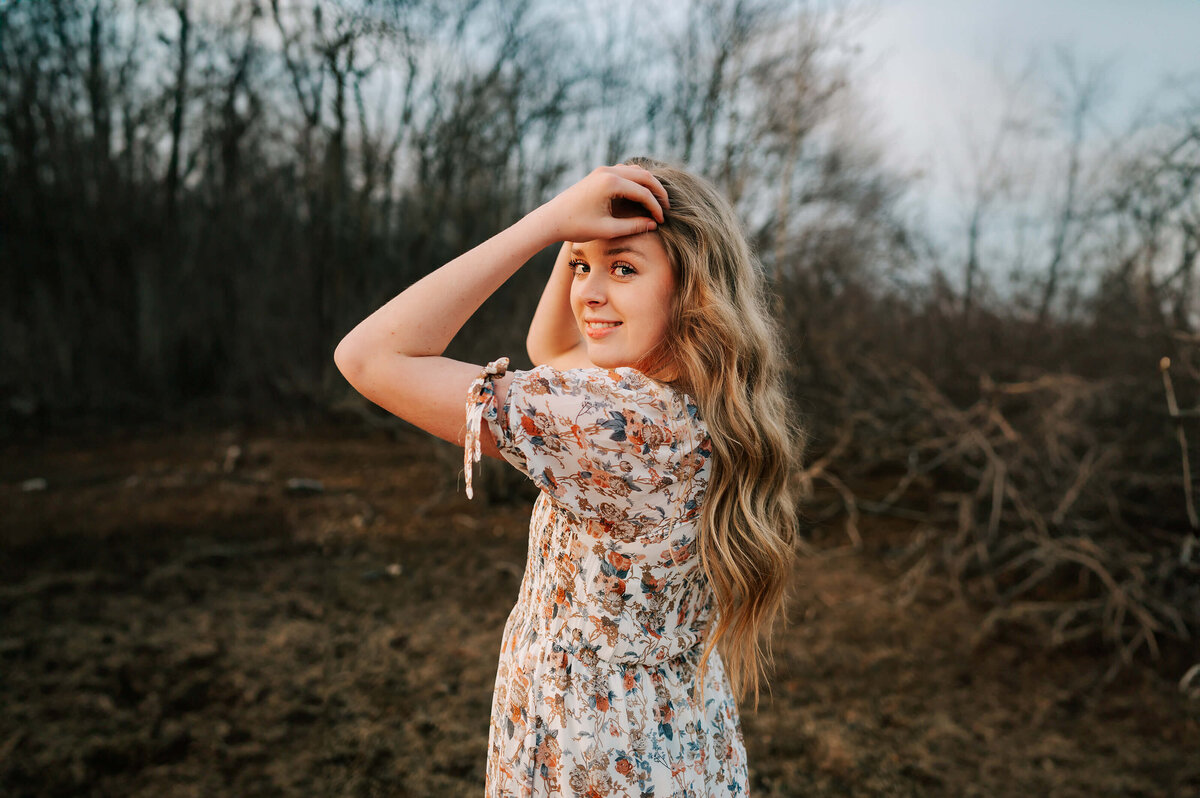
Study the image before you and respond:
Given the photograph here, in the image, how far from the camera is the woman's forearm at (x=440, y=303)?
1.07 m

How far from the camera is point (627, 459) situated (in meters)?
1.10

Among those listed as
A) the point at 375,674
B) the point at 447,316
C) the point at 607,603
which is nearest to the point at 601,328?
the point at 447,316

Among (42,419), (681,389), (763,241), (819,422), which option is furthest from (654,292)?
(42,419)

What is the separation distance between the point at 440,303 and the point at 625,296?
33 centimetres

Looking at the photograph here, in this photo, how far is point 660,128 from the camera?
924 centimetres

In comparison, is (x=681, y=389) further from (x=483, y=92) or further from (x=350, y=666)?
(x=483, y=92)

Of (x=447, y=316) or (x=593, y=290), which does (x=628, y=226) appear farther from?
(x=447, y=316)

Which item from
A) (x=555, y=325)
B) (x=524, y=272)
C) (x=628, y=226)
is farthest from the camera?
(x=524, y=272)

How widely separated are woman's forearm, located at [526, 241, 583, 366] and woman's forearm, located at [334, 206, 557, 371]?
0.40 m

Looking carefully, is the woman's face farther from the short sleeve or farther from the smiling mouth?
the short sleeve

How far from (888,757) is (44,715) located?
145 inches

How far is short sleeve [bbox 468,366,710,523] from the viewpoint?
3.45ft

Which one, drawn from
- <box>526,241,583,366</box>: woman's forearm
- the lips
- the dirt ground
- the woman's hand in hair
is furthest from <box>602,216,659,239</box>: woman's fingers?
the dirt ground

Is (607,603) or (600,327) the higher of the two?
(600,327)
